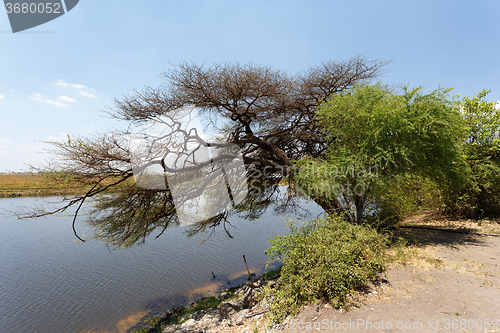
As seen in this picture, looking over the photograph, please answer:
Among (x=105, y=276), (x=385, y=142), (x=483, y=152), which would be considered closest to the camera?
(x=385, y=142)

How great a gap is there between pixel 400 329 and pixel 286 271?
92.6 inches

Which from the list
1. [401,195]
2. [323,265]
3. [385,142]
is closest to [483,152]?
[401,195]

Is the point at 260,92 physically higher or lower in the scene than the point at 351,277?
higher

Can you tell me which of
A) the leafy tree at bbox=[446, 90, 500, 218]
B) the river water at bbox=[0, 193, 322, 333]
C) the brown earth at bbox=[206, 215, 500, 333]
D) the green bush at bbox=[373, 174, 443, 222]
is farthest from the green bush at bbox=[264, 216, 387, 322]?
the leafy tree at bbox=[446, 90, 500, 218]

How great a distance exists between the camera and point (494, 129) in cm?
1020

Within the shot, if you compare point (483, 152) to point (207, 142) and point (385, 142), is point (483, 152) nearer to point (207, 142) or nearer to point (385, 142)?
point (385, 142)

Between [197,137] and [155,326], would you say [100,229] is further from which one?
[197,137]

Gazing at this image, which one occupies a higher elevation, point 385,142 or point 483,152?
point 385,142

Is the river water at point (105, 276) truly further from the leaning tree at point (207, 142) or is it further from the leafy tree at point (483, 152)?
the leafy tree at point (483, 152)

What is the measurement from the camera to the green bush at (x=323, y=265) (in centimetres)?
474

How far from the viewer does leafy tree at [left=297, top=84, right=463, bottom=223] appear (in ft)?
23.6

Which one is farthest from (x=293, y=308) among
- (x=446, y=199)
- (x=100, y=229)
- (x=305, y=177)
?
(x=446, y=199)

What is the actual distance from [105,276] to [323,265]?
483 inches

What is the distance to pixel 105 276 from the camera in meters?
12.4
